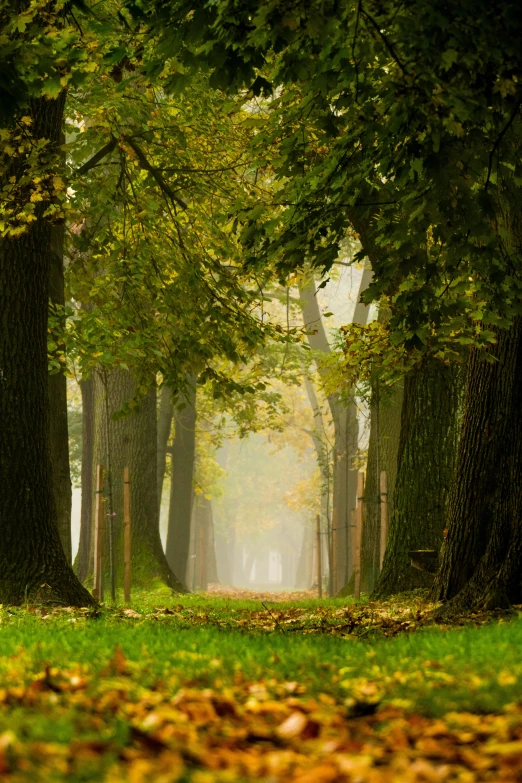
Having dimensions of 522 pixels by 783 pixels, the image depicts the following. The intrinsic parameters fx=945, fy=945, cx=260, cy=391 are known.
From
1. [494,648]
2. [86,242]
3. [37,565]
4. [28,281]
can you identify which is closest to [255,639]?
[494,648]

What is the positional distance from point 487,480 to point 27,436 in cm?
443

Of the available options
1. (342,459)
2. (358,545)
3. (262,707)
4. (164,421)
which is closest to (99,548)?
(358,545)

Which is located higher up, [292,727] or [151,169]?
[151,169]

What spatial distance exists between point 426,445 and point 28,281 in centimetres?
562

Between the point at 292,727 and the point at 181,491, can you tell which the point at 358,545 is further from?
the point at 292,727

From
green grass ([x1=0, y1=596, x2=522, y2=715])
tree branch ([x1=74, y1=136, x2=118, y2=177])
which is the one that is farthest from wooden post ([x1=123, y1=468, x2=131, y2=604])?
green grass ([x1=0, y1=596, x2=522, y2=715])

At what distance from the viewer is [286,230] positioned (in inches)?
320

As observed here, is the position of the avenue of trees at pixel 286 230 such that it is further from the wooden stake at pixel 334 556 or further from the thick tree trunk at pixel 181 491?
the thick tree trunk at pixel 181 491

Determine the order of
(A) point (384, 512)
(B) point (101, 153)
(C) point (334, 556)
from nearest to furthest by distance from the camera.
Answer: (B) point (101, 153)
(A) point (384, 512)
(C) point (334, 556)

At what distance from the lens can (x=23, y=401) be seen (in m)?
9.34

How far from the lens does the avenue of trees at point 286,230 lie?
6145 millimetres

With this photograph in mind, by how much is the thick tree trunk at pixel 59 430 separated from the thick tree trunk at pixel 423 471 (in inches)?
168

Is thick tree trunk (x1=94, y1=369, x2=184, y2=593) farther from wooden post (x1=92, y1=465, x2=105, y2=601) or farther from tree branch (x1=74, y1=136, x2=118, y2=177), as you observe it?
tree branch (x1=74, y1=136, x2=118, y2=177)

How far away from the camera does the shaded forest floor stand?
2.90 m
